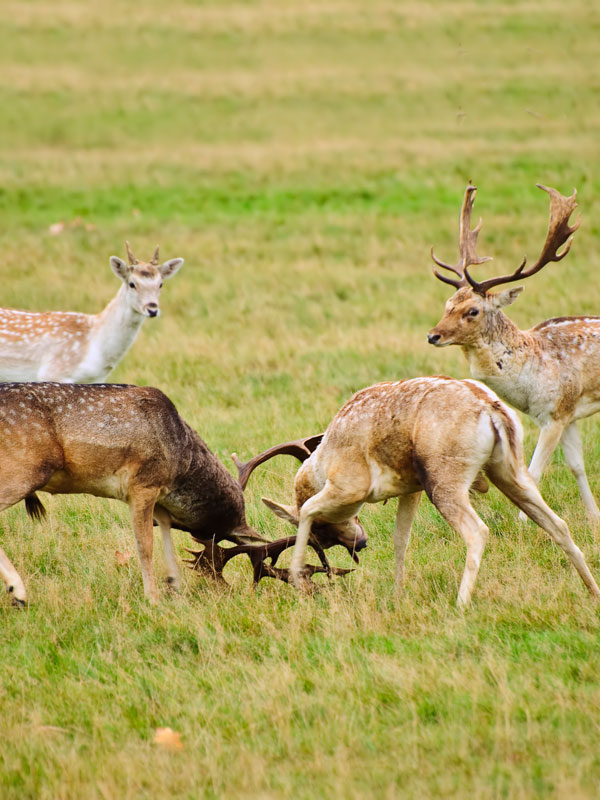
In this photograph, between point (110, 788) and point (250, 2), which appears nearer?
point (110, 788)

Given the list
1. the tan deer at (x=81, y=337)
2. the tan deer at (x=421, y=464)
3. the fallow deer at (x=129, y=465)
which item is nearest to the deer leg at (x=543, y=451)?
the tan deer at (x=421, y=464)

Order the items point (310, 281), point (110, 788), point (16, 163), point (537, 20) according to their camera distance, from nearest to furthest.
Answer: point (110, 788) < point (310, 281) < point (16, 163) < point (537, 20)

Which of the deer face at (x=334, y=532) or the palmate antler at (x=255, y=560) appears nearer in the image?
the palmate antler at (x=255, y=560)

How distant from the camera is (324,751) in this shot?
4.29m

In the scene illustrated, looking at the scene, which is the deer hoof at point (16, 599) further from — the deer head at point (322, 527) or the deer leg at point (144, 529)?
the deer head at point (322, 527)

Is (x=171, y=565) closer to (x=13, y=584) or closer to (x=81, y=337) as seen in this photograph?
(x=13, y=584)

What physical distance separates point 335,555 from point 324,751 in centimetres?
272

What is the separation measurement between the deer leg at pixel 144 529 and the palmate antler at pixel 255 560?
11.5 inches

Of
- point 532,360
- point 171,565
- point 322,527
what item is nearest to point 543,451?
point 532,360

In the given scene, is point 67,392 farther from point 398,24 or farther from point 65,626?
point 398,24

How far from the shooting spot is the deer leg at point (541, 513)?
18.6 feet

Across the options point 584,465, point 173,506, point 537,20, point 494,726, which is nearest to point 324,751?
point 494,726

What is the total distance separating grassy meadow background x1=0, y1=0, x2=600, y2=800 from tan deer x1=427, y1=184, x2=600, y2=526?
452 mm

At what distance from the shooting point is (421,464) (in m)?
5.70
